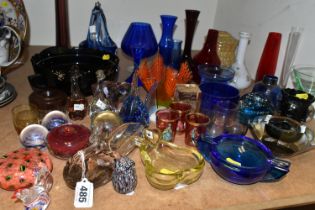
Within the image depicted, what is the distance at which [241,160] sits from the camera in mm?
642

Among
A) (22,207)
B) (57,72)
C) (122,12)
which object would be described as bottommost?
(22,207)

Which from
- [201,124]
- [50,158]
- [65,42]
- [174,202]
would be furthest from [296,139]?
[65,42]

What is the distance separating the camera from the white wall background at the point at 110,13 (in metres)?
1.21

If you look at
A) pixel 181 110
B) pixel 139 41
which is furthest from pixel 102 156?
pixel 139 41

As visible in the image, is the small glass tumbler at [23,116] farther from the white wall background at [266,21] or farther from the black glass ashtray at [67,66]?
the white wall background at [266,21]

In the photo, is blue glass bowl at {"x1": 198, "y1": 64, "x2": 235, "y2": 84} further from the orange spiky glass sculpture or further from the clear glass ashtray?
the clear glass ashtray

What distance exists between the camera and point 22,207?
1.64ft

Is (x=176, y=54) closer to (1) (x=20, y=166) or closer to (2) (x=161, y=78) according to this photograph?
(2) (x=161, y=78)

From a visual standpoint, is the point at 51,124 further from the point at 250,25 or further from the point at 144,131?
the point at 250,25

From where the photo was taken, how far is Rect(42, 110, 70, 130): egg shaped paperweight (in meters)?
0.70

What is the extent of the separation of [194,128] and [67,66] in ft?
1.56

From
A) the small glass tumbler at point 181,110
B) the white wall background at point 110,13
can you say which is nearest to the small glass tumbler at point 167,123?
the small glass tumbler at point 181,110

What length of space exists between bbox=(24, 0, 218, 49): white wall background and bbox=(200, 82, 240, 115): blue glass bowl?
24.4 inches

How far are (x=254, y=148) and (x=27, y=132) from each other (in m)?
0.53
